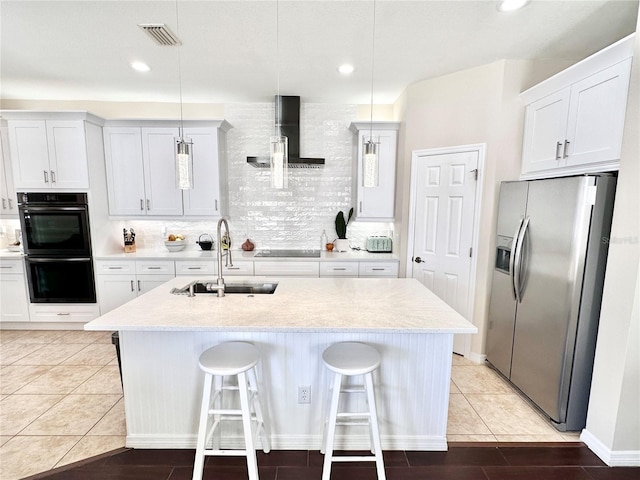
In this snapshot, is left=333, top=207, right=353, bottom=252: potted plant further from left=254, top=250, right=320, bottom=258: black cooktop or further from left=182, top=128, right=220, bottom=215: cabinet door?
left=182, top=128, right=220, bottom=215: cabinet door

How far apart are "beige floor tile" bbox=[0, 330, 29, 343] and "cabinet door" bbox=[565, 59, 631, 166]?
18.3 feet

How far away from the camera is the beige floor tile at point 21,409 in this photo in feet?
6.98

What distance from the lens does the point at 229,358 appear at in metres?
1.63

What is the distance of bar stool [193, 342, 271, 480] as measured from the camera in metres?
1.57

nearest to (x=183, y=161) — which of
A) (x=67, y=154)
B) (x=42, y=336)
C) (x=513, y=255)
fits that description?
(x=67, y=154)

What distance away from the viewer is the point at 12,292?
11.6 feet

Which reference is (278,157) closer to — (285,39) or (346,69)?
(285,39)

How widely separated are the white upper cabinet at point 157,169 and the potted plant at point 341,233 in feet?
4.90

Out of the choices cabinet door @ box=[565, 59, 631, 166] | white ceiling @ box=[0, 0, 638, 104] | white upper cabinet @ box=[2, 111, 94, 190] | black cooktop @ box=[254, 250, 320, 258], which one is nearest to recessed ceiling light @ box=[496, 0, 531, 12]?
white ceiling @ box=[0, 0, 638, 104]

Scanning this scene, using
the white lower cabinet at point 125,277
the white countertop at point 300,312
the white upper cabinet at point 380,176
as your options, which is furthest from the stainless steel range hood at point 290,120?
the white countertop at point 300,312

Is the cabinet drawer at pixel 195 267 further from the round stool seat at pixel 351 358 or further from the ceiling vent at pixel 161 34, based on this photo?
the round stool seat at pixel 351 358

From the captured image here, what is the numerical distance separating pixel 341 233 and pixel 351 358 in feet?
8.19

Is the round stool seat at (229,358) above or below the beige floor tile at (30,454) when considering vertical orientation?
above

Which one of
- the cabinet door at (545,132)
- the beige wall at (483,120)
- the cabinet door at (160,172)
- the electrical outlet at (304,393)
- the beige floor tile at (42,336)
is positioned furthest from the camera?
the cabinet door at (160,172)
